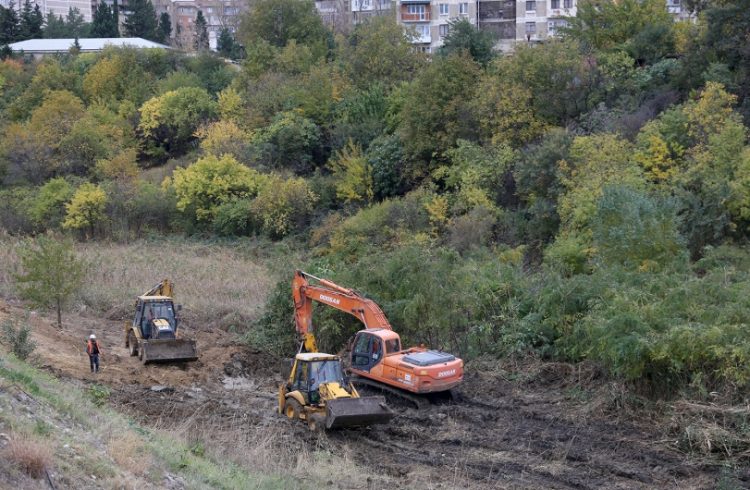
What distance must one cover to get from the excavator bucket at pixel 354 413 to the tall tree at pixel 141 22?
80663 mm

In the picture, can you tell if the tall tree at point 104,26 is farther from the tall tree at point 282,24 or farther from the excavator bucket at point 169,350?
the excavator bucket at point 169,350

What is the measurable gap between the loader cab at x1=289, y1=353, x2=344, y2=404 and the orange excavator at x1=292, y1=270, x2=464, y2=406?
5.27ft

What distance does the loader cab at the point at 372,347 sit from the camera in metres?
20.9

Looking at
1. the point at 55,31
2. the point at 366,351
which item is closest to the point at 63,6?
the point at 55,31

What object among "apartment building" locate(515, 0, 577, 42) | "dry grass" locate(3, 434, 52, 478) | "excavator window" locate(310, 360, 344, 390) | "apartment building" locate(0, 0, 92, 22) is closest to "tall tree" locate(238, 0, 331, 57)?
"apartment building" locate(515, 0, 577, 42)

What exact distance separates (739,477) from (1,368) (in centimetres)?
1285

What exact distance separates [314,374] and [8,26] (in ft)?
262

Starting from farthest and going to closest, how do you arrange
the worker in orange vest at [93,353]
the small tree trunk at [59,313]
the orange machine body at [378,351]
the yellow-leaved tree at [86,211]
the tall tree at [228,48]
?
the tall tree at [228,48] → the yellow-leaved tree at [86,211] → the small tree trunk at [59,313] → the worker in orange vest at [93,353] → the orange machine body at [378,351]

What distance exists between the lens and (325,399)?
728 inches

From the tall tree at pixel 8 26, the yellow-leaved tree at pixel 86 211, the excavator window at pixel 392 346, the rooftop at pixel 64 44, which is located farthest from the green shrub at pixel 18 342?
the tall tree at pixel 8 26

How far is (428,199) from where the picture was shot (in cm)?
3916

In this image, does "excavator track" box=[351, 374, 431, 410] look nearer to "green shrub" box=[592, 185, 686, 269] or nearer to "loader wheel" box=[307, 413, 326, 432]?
"loader wheel" box=[307, 413, 326, 432]

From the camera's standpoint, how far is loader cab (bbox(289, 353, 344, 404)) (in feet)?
62.5

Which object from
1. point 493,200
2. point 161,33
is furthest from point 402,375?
point 161,33
